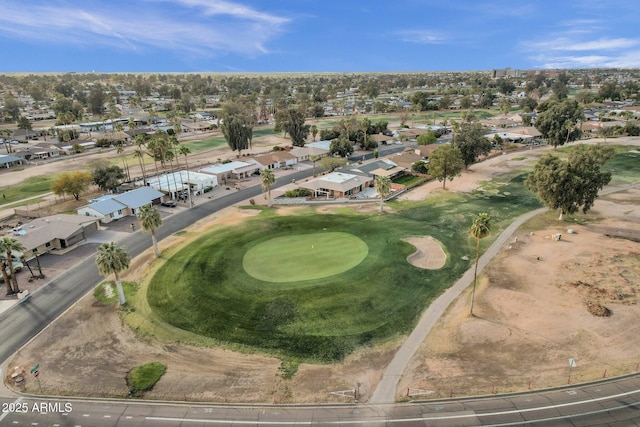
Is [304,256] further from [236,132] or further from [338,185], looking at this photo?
[236,132]

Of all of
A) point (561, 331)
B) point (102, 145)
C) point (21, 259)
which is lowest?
point (561, 331)

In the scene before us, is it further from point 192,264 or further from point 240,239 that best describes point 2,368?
point 240,239

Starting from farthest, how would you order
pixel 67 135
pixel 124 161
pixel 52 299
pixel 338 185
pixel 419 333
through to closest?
pixel 67 135, pixel 124 161, pixel 338 185, pixel 52 299, pixel 419 333

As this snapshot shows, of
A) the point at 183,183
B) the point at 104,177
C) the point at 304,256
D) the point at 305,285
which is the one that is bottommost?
the point at 305,285

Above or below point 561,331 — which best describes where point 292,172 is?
above

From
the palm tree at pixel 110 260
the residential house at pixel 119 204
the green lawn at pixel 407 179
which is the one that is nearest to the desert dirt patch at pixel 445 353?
the palm tree at pixel 110 260

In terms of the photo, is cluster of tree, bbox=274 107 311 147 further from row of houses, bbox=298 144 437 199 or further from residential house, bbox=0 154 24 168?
residential house, bbox=0 154 24 168

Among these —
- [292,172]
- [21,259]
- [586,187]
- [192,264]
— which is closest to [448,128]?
[292,172]

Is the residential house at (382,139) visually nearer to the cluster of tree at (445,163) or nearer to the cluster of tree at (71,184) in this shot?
the cluster of tree at (445,163)

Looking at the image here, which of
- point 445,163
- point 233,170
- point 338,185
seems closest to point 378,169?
point 445,163
